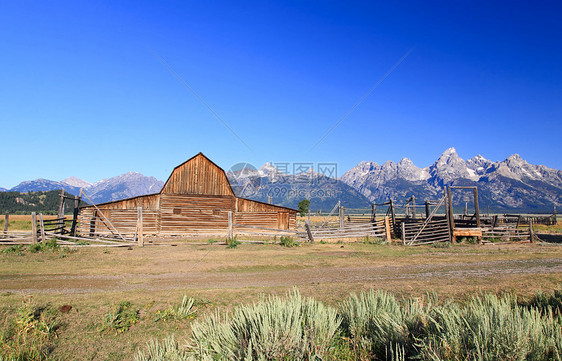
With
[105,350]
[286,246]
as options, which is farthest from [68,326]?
[286,246]

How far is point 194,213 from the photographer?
26.1 meters

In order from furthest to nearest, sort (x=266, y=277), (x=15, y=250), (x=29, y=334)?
(x=15, y=250) → (x=266, y=277) → (x=29, y=334)

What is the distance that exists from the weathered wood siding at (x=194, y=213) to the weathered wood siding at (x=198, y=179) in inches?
20.9

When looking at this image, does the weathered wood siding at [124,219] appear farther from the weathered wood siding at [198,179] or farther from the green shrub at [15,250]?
the green shrub at [15,250]

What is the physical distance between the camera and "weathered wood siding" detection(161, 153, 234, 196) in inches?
1022

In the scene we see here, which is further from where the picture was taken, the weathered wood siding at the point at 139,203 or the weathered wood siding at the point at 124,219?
the weathered wood siding at the point at 139,203

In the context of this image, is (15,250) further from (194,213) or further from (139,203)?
(194,213)

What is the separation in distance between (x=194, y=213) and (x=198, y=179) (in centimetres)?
297

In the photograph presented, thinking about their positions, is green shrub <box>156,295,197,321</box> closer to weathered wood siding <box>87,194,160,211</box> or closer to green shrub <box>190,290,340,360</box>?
green shrub <box>190,290,340,360</box>

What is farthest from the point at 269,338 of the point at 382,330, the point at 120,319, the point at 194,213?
the point at 194,213

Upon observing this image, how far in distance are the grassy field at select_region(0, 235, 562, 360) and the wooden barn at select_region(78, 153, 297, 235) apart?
33.8 ft

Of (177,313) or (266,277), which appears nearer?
(177,313)

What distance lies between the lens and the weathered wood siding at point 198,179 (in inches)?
1022

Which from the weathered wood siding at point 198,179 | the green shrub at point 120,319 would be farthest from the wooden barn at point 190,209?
the green shrub at point 120,319
